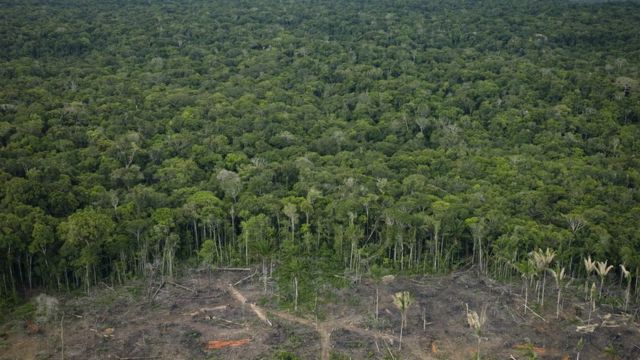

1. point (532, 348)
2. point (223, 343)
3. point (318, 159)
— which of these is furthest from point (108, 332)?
point (318, 159)

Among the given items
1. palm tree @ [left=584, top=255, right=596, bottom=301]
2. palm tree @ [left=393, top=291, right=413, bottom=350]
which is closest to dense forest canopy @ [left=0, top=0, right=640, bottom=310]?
palm tree @ [left=584, top=255, right=596, bottom=301]

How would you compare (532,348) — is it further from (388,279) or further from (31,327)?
(31,327)

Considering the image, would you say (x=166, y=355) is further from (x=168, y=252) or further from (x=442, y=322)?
(x=442, y=322)

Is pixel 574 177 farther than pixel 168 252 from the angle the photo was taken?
Yes

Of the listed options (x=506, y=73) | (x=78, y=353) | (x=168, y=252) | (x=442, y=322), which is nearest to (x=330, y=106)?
(x=506, y=73)

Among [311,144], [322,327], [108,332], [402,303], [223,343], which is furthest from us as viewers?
[311,144]

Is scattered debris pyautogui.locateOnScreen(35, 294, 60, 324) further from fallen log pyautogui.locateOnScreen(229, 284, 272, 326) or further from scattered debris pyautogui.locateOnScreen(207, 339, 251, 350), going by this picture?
fallen log pyautogui.locateOnScreen(229, 284, 272, 326)
